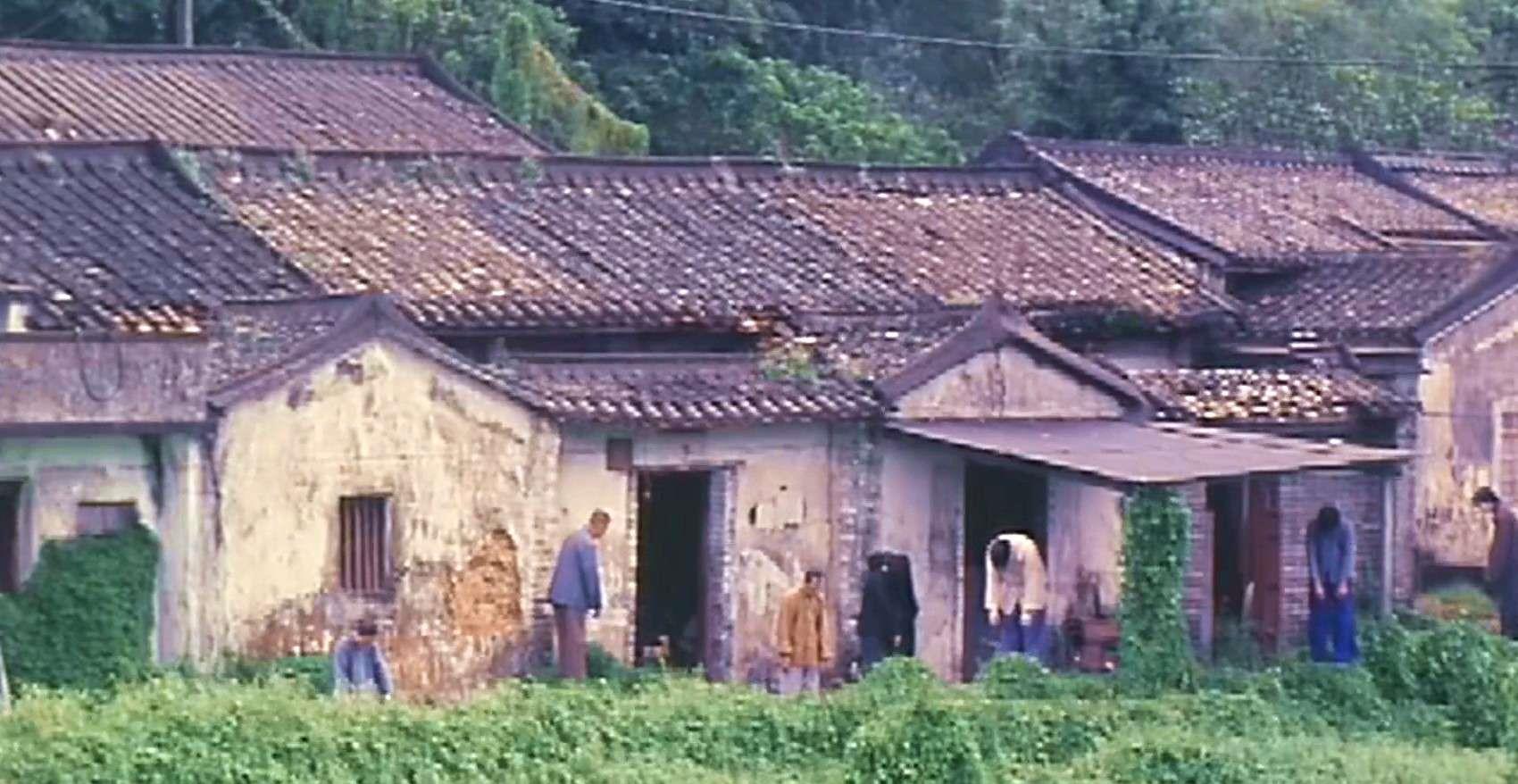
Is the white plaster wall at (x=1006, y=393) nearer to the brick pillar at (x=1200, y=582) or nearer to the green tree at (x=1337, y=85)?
the brick pillar at (x=1200, y=582)

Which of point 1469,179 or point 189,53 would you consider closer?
point 189,53

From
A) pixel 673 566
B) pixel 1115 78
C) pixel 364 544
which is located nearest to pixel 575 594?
pixel 364 544

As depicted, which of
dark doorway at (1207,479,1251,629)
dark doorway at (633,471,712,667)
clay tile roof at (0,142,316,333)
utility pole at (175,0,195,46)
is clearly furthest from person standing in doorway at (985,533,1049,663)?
utility pole at (175,0,195,46)

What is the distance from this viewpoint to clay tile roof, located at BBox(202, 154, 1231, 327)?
85.0 ft

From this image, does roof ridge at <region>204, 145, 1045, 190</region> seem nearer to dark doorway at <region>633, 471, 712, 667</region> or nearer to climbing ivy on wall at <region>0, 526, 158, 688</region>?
dark doorway at <region>633, 471, 712, 667</region>

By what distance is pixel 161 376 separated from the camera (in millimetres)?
21891

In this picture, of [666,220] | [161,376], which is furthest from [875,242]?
[161,376]

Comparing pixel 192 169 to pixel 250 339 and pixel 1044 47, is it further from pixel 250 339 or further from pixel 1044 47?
pixel 1044 47

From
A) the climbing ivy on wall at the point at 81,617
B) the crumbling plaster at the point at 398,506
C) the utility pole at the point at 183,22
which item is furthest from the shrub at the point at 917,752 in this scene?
the utility pole at the point at 183,22

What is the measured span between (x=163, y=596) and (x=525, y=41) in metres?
18.3

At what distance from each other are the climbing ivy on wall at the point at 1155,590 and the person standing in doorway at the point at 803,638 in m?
2.17

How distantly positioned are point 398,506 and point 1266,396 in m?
7.78

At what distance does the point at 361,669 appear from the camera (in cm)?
2141

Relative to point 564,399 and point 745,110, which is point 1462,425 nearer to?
point 564,399
